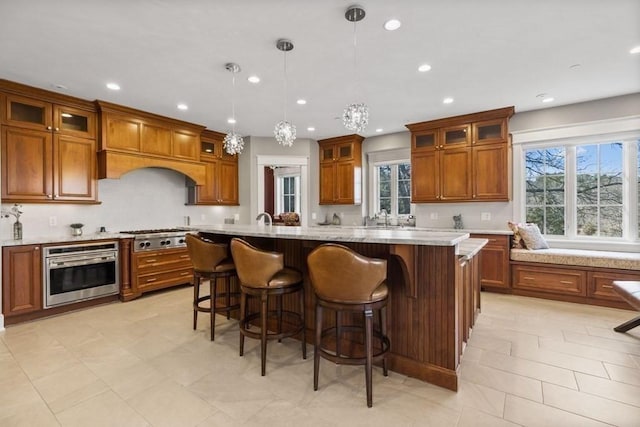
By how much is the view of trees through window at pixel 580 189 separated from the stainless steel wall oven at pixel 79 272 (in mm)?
6118

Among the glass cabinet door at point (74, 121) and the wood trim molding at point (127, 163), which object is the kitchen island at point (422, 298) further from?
the glass cabinet door at point (74, 121)

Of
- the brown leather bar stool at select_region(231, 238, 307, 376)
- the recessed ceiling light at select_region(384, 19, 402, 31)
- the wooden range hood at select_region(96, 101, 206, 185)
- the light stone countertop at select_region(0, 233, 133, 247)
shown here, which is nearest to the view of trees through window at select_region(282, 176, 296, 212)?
the wooden range hood at select_region(96, 101, 206, 185)

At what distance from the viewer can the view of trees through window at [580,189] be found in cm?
411

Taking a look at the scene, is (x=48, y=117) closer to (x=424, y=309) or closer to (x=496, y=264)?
(x=424, y=309)

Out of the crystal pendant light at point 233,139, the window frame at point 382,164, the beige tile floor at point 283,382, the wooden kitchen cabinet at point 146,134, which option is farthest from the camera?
the window frame at point 382,164

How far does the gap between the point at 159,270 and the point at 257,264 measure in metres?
2.87

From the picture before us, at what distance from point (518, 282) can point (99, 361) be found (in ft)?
16.2

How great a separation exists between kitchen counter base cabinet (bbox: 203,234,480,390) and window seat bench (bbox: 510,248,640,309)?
96.5 inches

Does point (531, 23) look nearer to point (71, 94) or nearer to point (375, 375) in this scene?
point (375, 375)

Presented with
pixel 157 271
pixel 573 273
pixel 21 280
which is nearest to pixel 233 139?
pixel 157 271

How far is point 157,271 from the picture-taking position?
4.32m

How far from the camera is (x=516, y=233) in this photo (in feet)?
14.0

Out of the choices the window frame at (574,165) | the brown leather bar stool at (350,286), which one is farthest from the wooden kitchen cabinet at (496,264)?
the brown leather bar stool at (350,286)

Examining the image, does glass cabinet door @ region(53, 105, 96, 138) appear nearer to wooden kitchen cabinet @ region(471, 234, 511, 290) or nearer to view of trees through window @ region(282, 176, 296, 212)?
view of trees through window @ region(282, 176, 296, 212)
